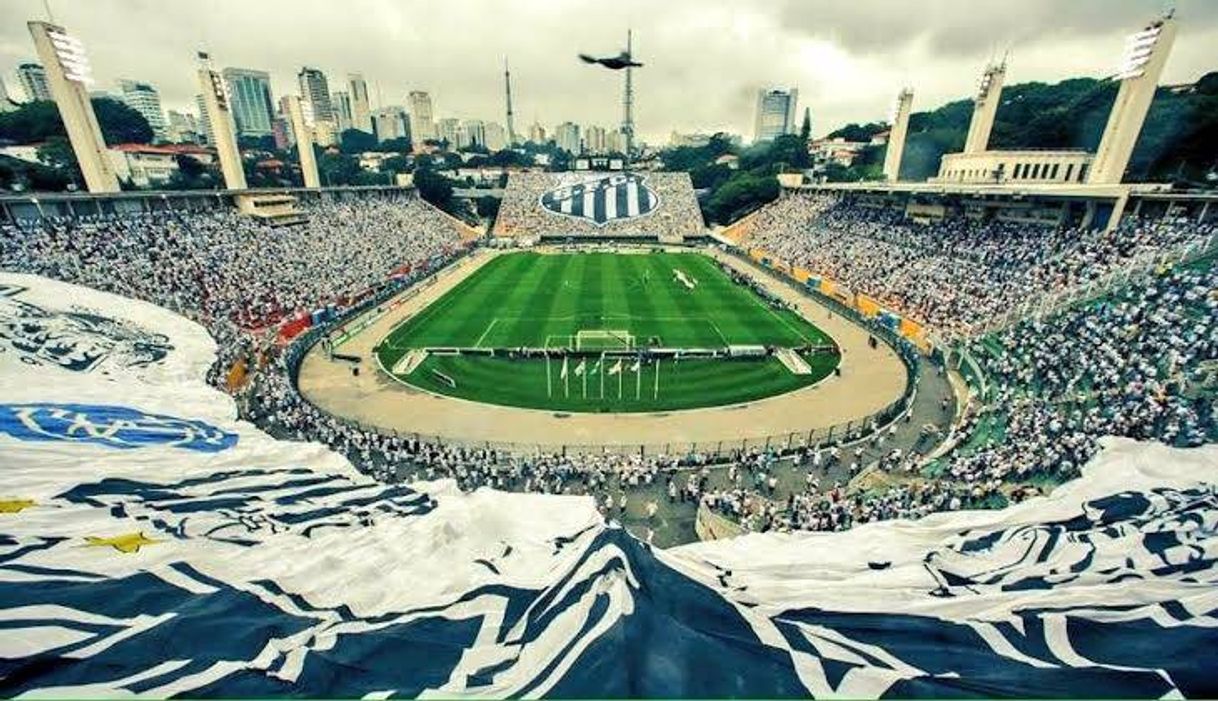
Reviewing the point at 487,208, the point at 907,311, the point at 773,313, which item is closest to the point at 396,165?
the point at 487,208

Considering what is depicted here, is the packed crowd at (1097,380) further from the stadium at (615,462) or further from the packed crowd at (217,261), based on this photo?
the packed crowd at (217,261)

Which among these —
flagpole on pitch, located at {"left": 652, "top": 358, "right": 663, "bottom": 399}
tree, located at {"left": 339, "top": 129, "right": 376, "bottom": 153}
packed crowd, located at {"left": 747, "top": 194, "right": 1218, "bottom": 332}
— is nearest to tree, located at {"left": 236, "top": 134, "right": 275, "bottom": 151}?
tree, located at {"left": 339, "top": 129, "right": 376, "bottom": 153}

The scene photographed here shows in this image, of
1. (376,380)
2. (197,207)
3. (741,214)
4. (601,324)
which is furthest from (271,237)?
(741,214)

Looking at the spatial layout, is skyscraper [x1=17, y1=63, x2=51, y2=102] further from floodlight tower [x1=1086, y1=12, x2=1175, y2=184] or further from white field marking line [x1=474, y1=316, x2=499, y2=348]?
floodlight tower [x1=1086, y1=12, x2=1175, y2=184]

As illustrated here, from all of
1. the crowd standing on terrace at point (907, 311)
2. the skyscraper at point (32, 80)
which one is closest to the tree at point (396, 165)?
the crowd standing on terrace at point (907, 311)

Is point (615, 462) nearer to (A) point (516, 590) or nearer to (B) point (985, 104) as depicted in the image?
(A) point (516, 590)

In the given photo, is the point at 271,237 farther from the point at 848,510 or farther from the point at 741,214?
the point at 741,214
